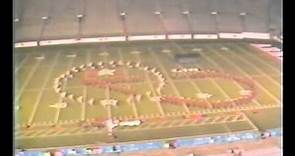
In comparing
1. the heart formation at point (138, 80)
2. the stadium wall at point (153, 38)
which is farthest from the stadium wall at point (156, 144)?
the stadium wall at point (153, 38)

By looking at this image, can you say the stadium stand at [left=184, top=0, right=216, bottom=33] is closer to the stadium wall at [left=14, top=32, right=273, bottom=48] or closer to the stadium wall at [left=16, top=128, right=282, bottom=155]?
the stadium wall at [left=14, top=32, right=273, bottom=48]

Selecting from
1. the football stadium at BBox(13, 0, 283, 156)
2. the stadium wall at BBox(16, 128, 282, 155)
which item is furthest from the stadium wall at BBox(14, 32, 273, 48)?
the stadium wall at BBox(16, 128, 282, 155)

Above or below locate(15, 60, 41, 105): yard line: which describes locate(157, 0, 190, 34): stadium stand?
→ above

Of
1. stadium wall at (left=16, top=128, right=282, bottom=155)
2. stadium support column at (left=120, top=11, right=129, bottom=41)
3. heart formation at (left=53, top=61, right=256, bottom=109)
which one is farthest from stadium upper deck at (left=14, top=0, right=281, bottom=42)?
stadium wall at (left=16, top=128, right=282, bottom=155)

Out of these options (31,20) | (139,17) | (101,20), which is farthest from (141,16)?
(31,20)

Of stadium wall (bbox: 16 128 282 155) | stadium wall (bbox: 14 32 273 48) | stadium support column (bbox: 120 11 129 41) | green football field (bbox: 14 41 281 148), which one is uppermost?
stadium support column (bbox: 120 11 129 41)

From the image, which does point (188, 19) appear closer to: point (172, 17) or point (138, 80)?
point (172, 17)

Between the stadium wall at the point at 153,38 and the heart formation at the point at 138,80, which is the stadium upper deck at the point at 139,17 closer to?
the stadium wall at the point at 153,38
